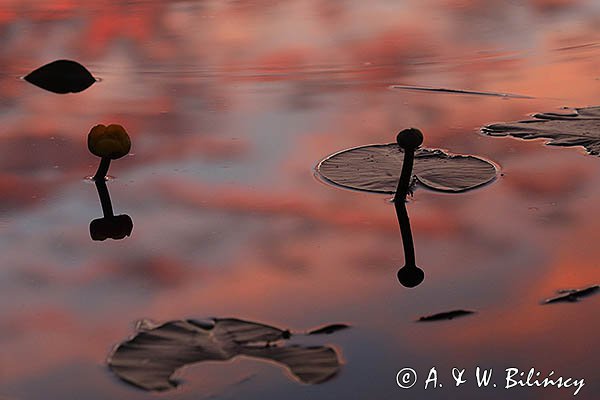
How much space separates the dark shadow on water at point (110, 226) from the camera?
1536mm

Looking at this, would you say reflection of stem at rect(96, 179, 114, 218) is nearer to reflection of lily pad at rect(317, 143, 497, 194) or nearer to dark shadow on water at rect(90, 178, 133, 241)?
dark shadow on water at rect(90, 178, 133, 241)

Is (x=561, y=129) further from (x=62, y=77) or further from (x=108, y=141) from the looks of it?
(x=62, y=77)

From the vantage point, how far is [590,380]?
1085mm

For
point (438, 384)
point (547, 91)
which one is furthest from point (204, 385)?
point (547, 91)

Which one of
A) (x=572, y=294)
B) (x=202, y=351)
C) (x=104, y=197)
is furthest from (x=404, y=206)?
(x=202, y=351)

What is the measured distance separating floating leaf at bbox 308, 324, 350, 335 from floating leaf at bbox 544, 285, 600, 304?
0.27 meters

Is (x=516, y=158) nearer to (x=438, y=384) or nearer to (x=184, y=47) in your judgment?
(x=438, y=384)

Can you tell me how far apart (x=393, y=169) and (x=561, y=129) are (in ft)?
1.46

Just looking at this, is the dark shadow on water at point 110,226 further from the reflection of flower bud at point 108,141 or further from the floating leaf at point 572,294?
the floating leaf at point 572,294

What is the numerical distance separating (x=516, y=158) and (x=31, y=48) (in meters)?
1.64

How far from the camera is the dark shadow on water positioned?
154cm

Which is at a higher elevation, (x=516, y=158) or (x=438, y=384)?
(x=516, y=158)

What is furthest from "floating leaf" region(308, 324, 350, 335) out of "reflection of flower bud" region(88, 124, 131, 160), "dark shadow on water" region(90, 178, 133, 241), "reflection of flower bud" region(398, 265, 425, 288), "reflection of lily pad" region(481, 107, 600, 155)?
"reflection of lily pad" region(481, 107, 600, 155)

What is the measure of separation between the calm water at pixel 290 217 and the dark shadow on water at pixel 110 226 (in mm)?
19
